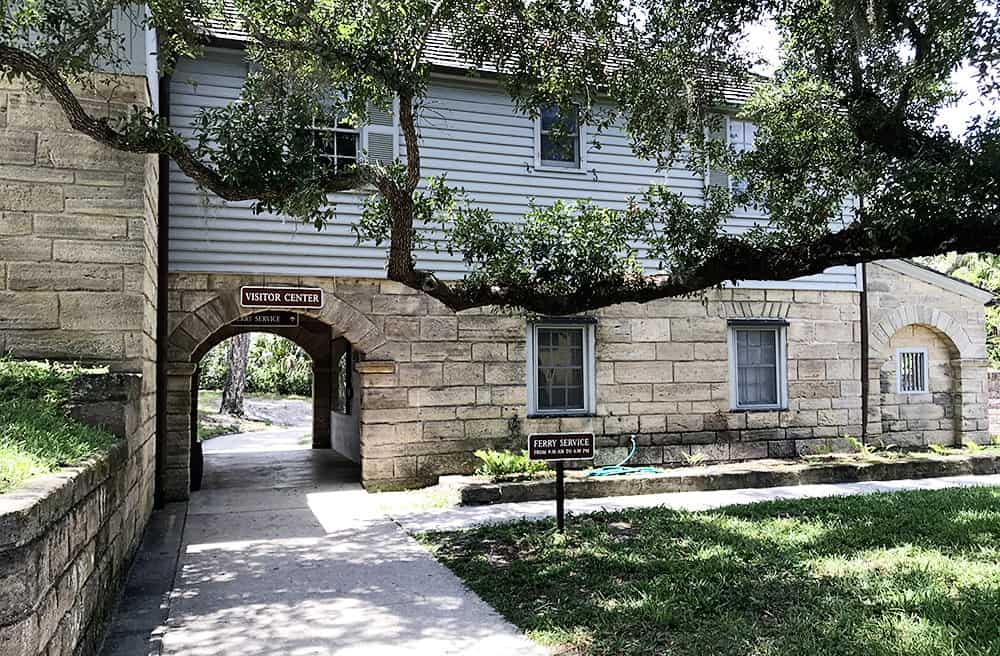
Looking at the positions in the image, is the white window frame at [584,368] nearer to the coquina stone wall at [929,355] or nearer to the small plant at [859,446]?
the small plant at [859,446]

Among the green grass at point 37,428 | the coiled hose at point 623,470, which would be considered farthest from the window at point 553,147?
the green grass at point 37,428

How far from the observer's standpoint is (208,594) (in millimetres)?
6129

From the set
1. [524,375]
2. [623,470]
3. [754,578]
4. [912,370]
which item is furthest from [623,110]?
[912,370]

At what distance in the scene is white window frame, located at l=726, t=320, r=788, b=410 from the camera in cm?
1221

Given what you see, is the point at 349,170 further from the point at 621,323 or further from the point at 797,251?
the point at 621,323

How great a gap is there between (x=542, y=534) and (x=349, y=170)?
3.87 metres

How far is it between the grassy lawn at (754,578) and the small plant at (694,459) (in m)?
2.85

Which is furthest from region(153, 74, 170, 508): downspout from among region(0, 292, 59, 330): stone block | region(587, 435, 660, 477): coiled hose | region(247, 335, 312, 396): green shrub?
region(247, 335, 312, 396): green shrub

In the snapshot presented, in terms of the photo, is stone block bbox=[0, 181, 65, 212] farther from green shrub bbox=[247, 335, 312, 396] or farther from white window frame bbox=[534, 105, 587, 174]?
green shrub bbox=[247, 335, 312, 396]

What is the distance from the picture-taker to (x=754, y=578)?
19.8 ft

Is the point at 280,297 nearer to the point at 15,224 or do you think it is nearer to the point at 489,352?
the point at 489,352

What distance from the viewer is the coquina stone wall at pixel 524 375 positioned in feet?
34.1

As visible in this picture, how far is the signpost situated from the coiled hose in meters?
2.92

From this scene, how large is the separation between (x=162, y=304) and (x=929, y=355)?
12336 millimetres
